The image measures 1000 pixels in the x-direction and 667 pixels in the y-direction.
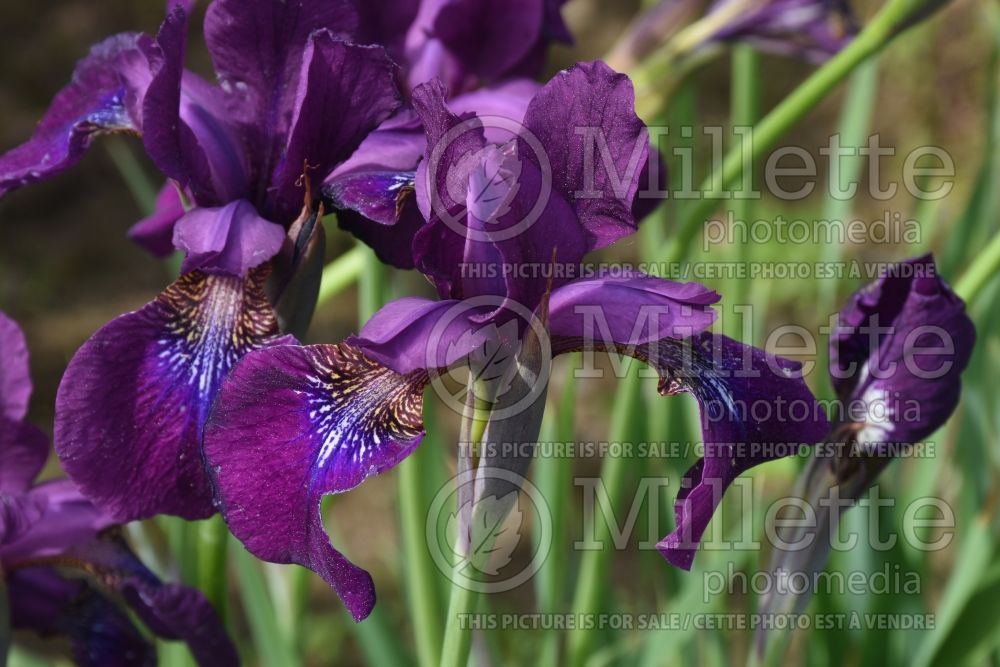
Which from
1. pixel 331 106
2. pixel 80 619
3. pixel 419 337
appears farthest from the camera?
pixel 80 619

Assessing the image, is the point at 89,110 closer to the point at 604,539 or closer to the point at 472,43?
the point at 472,43

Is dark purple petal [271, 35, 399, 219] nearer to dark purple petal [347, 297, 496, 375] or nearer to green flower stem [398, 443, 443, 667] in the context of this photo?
dark purple petal [347, 297, 496, 375]

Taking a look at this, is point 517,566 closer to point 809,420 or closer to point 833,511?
Answer: point 833,511

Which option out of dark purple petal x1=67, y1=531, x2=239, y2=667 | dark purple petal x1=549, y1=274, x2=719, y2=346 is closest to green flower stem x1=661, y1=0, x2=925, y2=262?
dark purple petal x1=549, y1=274, x2=719, y2=346

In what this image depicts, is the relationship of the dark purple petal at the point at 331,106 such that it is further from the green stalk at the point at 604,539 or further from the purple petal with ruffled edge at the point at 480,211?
the green stalk at the point at 604,539

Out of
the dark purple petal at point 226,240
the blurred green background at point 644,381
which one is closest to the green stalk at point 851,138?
the blurred green background at point 644,381

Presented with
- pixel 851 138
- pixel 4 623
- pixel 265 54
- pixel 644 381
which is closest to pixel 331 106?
pixel 265 54
